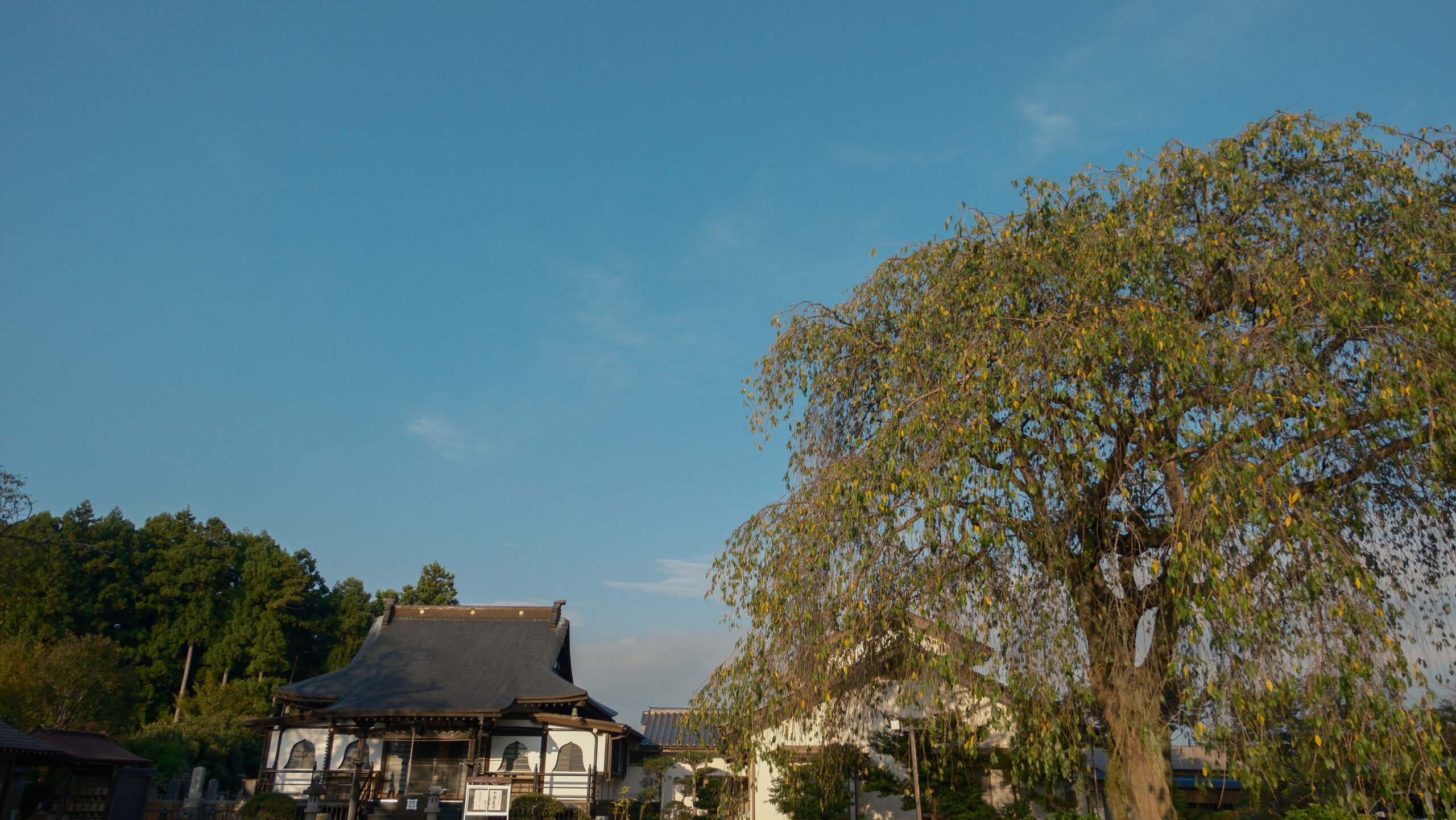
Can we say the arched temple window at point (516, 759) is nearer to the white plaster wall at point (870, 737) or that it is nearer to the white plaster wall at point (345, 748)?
the white plaster wall at point (345, 748)

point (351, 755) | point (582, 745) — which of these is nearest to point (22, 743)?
point (351, 755)

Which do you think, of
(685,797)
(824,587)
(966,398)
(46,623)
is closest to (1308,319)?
(966,398)

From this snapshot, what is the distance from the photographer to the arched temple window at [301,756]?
22734mm

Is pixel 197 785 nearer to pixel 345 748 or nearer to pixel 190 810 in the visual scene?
pixel 190 810

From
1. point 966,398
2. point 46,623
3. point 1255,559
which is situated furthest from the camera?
point 46,623

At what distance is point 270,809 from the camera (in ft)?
59.9

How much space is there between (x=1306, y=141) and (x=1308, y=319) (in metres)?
2.91

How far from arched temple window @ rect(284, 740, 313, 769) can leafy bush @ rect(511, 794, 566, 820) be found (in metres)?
7.88

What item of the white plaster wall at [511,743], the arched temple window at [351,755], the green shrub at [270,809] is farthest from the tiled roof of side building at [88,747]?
the white plaster wall at [511,743]

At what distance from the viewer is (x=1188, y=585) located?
288 inches

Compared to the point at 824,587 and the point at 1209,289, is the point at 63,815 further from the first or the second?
the point at 1209,289

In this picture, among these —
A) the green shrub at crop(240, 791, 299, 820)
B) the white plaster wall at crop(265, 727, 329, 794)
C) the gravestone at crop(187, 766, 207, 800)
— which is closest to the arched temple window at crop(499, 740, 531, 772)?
the white plaster wall at crop(265, 727, 329, 794)

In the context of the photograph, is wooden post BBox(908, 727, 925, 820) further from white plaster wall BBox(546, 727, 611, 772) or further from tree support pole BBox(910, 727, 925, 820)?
white plaster wall BBox(546, 727, 611, 772)

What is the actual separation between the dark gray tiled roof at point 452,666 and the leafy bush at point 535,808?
10.1ft
